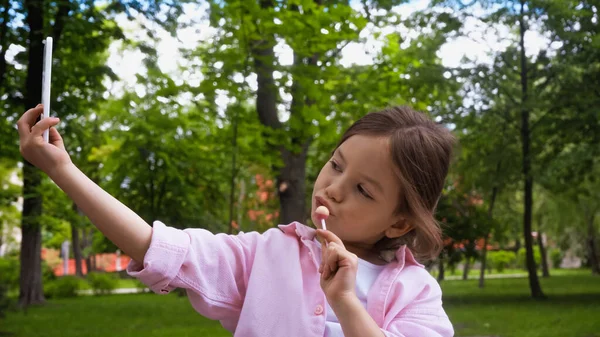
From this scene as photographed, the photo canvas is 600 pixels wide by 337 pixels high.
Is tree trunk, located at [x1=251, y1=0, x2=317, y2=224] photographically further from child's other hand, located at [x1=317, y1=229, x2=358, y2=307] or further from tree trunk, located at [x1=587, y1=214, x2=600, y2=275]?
tree trunk, located at [x1=587, y1=214, x2=600, y2=275]

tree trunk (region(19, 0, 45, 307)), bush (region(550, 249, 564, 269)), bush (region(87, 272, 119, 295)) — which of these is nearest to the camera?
tree trunk (region(19, 0, 45, 307))

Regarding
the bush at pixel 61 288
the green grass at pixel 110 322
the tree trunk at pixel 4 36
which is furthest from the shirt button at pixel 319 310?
the bush at pixel 61 288

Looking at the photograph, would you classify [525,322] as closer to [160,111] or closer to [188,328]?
[188,328]

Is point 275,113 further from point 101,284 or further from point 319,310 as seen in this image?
point 101,284

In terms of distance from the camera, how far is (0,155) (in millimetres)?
10055

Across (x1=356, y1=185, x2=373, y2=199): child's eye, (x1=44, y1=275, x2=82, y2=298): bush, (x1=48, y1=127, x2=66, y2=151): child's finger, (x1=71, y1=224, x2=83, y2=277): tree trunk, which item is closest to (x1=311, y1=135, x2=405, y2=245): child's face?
(x1=356, y1=185, x2=373, y2=199): child's eye

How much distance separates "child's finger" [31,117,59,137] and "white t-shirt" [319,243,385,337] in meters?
0.67

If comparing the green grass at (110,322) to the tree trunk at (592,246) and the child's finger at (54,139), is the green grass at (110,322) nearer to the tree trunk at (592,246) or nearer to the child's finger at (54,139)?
the child's finger at (54,139)

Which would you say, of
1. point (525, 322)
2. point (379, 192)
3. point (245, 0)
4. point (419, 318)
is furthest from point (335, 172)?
point (525, 322)

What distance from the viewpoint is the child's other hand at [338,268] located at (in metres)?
1.39

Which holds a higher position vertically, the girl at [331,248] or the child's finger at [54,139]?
the child's finger at [54,139]

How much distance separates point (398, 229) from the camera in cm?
179

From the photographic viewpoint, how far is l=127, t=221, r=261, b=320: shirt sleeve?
143 centimetres

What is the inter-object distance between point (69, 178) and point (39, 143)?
0.08m
